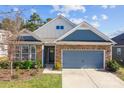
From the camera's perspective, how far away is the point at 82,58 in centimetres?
2827

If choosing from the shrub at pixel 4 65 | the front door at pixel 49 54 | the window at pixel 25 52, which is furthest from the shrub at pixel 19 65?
the front door at pixel 49 54

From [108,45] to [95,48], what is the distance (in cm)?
144

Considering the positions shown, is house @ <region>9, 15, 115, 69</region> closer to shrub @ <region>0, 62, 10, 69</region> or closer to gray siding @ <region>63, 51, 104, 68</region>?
gray siding @ <region>63, 51, 104, 68</region>

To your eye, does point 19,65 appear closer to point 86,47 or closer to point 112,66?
point 86,47

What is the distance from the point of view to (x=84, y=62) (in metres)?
28.2

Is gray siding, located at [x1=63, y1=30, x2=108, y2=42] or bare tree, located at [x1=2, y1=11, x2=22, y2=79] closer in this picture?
bare tree, located at [x1=2, y1=11, x2=22, y2=79]

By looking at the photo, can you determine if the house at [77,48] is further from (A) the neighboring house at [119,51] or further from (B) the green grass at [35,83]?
(A) the neighboring house at [119,51]

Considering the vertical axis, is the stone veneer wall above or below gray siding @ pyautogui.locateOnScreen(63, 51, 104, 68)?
above

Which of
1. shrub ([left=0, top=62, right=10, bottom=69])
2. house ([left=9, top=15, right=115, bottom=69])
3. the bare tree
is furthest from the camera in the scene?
house ([left=9, top=15, right=115, bottom=69])

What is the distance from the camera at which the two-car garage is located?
28.2 m

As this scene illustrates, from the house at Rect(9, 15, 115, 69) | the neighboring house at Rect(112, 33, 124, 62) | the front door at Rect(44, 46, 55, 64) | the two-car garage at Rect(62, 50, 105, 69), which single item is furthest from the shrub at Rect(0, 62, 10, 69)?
the neighboring house at Rect(112, 33, 124, 62)

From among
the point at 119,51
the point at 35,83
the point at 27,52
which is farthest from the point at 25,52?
the point at 119,51

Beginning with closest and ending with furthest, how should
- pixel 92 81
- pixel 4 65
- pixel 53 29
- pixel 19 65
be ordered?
pixel 92 81, pixel 19 65, pixel 4 65, pixel 53 29
